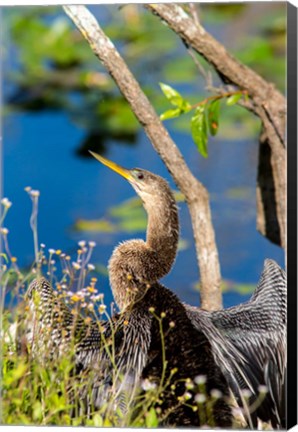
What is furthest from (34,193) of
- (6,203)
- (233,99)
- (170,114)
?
(233,99)

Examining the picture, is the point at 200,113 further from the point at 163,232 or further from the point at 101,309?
the point at 101,309

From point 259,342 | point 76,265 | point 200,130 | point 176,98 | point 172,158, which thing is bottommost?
point 259,342

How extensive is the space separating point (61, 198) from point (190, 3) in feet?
2.78

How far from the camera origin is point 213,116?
4094 millimetres

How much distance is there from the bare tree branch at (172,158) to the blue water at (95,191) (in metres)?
0.03

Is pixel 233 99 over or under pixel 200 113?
over

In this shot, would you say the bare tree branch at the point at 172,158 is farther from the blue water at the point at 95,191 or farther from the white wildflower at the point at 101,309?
the white wildflower at the point at 101,309

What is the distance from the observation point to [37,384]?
3.72 m

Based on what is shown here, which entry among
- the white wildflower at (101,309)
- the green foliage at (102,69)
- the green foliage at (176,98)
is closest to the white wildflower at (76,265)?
the white wildflower at (101,309)

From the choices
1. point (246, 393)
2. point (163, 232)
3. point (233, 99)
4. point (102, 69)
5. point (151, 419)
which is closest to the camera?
point (151, 419)

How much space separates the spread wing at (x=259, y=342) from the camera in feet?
12.4

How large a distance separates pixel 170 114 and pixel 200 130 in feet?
0.44

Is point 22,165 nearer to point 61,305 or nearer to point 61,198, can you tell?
point 61,198

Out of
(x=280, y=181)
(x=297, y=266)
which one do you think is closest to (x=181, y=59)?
(x=280, y=181)
